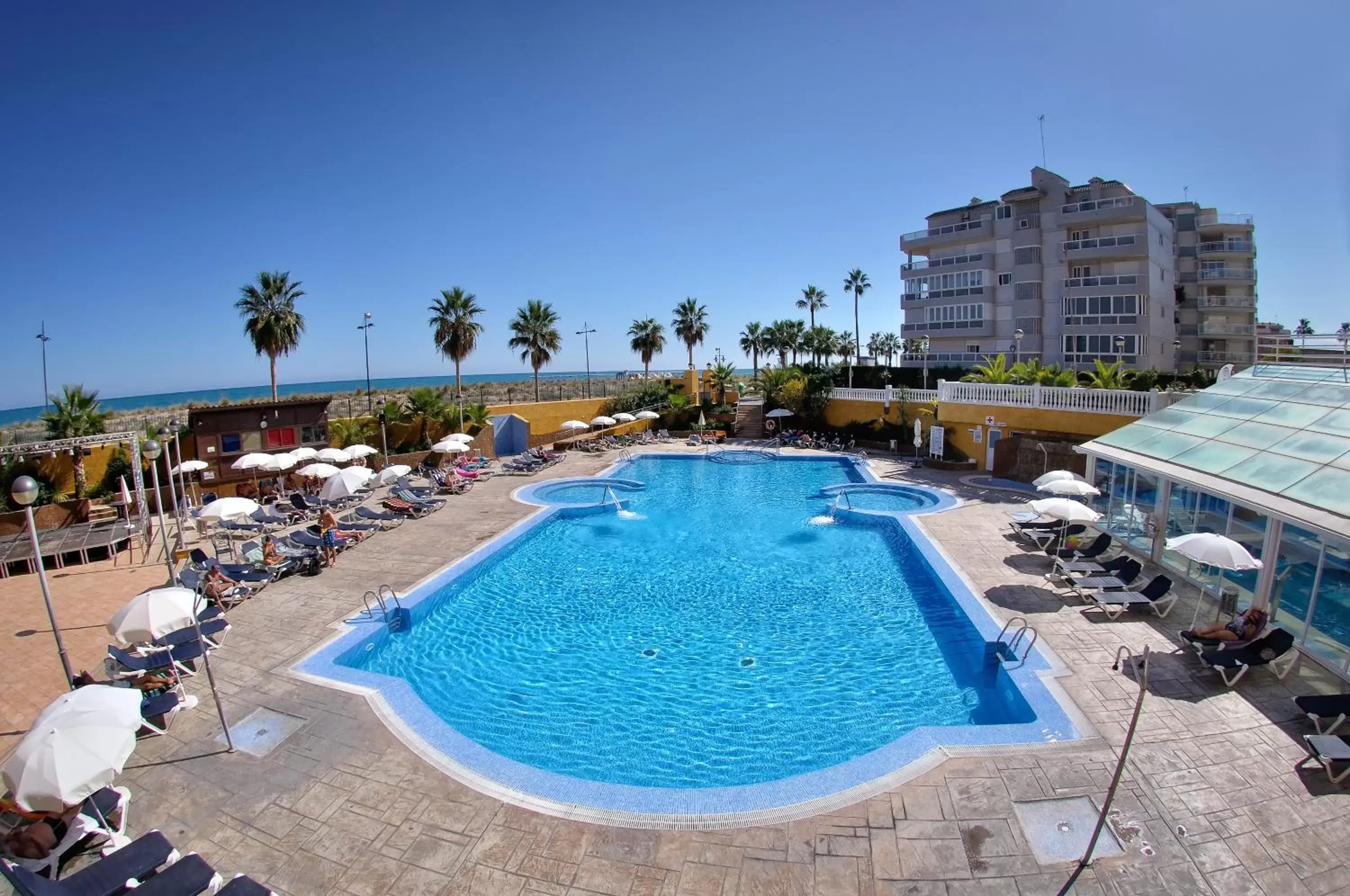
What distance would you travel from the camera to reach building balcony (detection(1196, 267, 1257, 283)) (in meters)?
43.9

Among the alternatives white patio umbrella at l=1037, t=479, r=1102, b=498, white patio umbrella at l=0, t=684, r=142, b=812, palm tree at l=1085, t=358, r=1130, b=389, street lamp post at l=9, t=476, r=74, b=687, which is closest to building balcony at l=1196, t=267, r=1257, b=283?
palm tree at l=1085, t=358, r=1130, b=389

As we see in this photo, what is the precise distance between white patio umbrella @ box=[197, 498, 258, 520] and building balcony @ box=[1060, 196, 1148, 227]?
45.0 meters

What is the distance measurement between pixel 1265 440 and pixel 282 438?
26.6 metres

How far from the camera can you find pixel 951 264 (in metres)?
43.9

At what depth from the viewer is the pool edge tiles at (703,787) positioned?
5.97 m

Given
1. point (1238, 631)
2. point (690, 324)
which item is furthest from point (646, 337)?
point (1238, 631)

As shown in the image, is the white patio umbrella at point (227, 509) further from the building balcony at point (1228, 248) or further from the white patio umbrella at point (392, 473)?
the building balcony at point (1228, 248)

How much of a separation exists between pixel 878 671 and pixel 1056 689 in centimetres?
250

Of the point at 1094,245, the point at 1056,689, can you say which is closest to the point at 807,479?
the point at 1056,689

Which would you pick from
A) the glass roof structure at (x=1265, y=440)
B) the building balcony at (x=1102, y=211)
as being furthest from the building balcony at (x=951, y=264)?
the glass roof structure at (x=1265, y=440)

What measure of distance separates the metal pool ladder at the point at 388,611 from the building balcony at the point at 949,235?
1737 inches

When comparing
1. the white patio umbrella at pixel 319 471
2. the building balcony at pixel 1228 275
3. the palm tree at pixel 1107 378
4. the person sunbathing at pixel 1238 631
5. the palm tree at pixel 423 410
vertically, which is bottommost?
the person sunbathing at pixel 1238 631

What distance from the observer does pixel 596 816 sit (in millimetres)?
5914

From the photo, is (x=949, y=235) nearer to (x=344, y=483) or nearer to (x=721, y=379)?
(x=721, y=379)
